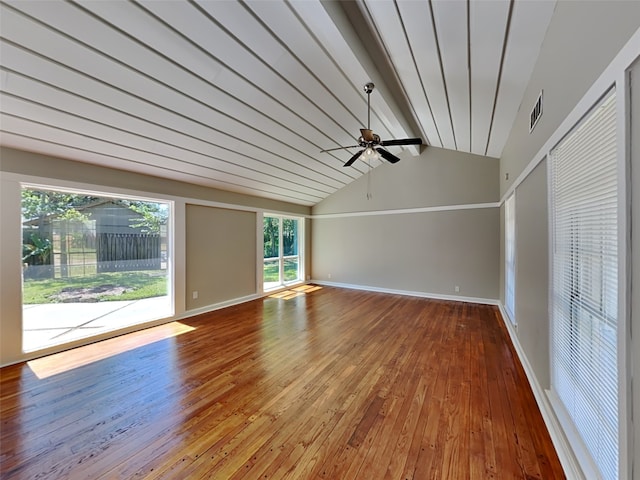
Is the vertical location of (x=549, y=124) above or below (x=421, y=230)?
above

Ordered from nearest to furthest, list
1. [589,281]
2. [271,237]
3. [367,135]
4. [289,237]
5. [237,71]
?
1. [589,281]
2. [237,71]
3. [367,135]
4. [271,237]
5. [289,237]

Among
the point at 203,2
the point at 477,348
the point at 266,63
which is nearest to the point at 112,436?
the point at 203,2

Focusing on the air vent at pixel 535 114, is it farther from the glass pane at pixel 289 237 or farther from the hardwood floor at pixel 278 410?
the glass pane at pixel 289 237

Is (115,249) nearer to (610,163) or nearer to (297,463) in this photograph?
(297,463)

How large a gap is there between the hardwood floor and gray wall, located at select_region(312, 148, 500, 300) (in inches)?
82.2

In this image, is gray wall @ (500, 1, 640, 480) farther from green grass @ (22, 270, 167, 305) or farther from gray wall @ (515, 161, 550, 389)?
green grass @ (22, 270, 167, 305)

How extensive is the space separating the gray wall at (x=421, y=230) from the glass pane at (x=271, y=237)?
56.5 inches

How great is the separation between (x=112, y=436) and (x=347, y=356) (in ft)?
7.19

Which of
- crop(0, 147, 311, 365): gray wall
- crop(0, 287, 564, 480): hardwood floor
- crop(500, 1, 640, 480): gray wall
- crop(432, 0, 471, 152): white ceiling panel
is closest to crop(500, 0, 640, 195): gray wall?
crop(500, 1, 640, 480): gray wall

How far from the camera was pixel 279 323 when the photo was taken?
4324 mm

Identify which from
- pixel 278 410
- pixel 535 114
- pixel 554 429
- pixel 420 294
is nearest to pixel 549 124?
pixel 535 114

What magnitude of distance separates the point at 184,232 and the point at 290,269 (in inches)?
134

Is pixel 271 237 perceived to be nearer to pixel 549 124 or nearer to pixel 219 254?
pixel 219 254

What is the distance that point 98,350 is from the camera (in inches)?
130
